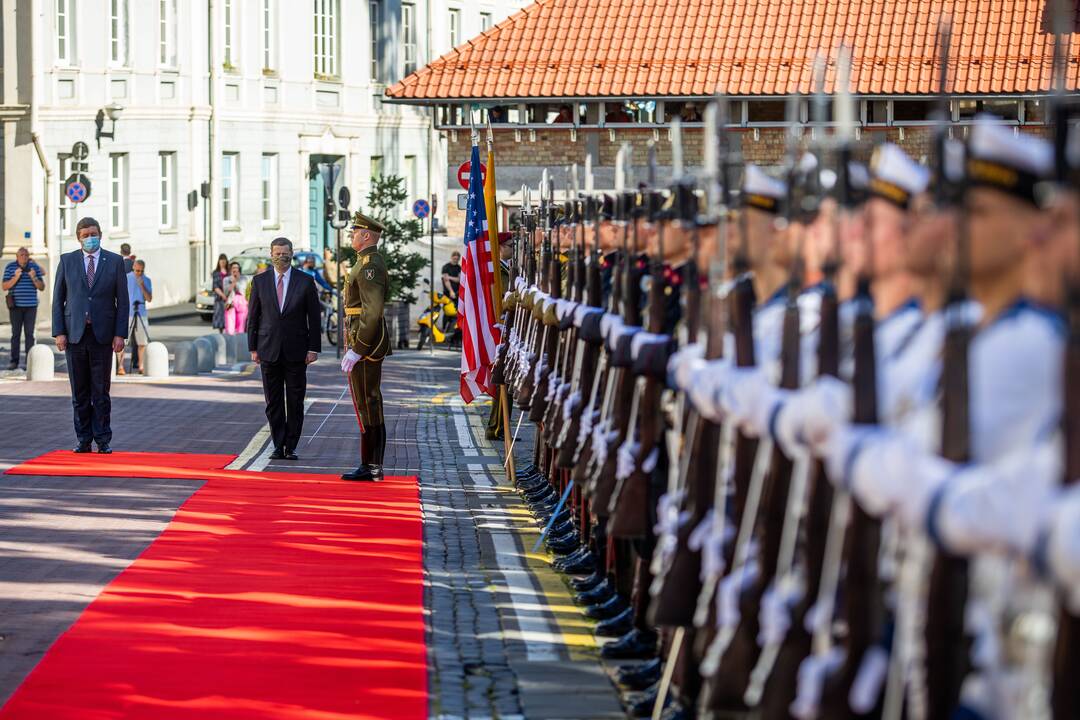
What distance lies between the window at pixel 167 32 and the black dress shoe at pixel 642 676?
4478 centimetres

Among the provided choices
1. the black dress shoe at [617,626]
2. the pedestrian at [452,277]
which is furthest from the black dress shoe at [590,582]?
Answer: the pedestrian at [452,277]

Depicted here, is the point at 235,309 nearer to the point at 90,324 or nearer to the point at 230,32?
the point at 90,324

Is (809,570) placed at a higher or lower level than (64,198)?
lower

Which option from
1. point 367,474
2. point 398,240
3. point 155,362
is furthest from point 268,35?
point 367,474

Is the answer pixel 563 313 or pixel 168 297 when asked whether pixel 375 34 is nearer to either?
pixel 168 297

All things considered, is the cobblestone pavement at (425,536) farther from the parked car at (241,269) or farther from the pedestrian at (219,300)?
the parked car at (241,269)

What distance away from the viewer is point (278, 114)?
2154 inches

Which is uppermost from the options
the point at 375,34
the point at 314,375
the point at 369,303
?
the point at 375,34

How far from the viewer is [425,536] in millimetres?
11906

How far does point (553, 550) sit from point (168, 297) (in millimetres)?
39722

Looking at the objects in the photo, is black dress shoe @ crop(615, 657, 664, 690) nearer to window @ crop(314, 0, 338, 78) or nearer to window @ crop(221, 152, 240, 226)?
window @ crop(221, 152, 240, 226)

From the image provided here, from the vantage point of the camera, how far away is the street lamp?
47.7 metres

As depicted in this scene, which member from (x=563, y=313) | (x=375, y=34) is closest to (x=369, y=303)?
(x=563, y=313)

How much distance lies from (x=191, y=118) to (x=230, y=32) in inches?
123
